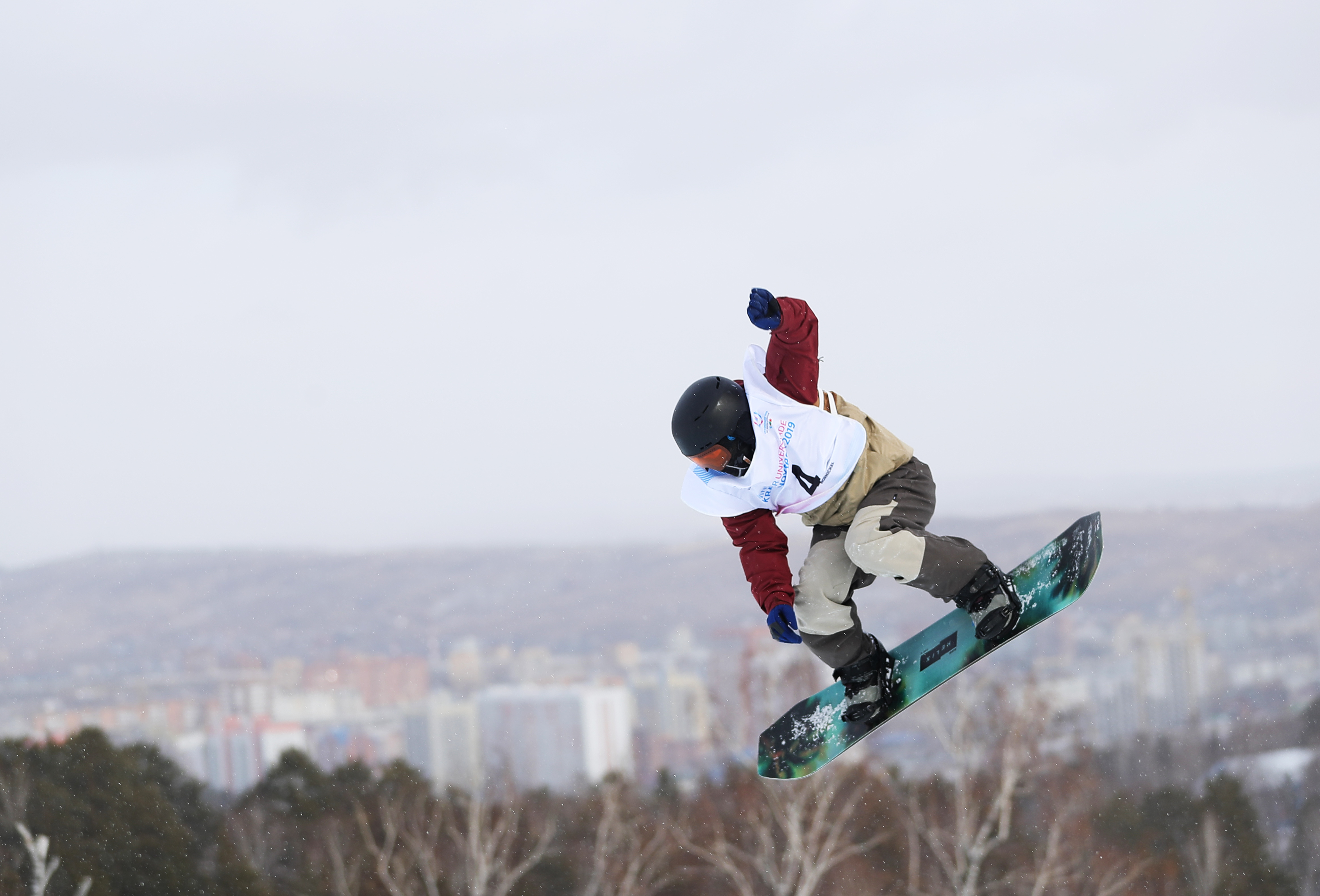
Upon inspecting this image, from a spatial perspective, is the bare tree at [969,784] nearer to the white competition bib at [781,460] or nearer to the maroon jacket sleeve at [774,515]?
the maroon jacket sleeve at [774,515]

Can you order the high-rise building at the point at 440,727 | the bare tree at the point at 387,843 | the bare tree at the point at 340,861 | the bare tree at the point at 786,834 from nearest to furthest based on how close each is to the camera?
the bare tree at the point at 786,834
the bare tree at the point at 387,843
the bare tree at the point at 340,861
the high-rise building at the point at 440,727

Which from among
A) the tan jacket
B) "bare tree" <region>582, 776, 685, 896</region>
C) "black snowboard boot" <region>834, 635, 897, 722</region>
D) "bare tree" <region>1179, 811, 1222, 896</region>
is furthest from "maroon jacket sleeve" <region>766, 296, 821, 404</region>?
"bare tree" <region>1179, 811, 1222, 896</region>

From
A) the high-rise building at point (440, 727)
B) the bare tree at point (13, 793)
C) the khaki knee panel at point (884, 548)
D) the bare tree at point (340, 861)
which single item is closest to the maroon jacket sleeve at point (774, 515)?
the khaki knee panel at point (884, 548)

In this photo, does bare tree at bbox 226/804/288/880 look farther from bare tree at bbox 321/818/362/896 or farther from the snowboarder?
the snowboarder

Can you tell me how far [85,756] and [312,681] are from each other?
5570 cm

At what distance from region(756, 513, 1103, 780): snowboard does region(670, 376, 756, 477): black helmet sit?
1.49m

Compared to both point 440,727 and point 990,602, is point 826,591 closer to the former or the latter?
point 990,602

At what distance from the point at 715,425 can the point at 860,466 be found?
73cm

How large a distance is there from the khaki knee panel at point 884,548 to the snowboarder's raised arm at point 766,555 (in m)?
0.27

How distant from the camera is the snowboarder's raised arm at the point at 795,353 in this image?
4422mm

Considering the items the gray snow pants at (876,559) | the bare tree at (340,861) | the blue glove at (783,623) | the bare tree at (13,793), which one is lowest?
the bare tree at (340,861)

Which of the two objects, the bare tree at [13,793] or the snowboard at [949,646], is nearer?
the snowboard at [949,646]

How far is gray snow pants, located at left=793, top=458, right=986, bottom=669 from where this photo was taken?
15.6 ft

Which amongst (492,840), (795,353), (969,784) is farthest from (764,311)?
(969,784)
